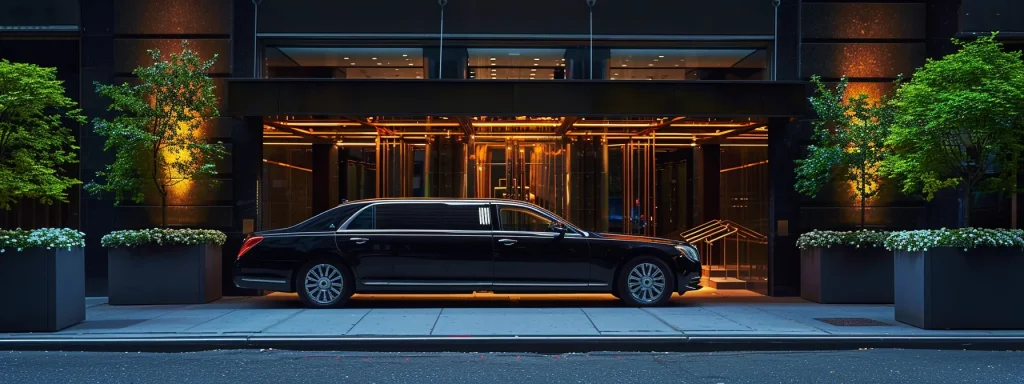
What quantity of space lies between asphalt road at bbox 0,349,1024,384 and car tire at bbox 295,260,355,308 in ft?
11.5

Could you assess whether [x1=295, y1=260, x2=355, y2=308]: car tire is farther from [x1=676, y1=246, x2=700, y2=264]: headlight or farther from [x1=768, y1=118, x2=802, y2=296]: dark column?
[x1=768, y1=118, x2=802, y2=296]: dark column

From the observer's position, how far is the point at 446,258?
1296 cm

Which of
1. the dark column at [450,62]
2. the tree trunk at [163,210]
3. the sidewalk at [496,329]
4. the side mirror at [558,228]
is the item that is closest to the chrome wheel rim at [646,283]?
the sidewalk at [496,329]

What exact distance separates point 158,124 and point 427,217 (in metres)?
4.22

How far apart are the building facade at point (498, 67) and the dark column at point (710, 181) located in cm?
305

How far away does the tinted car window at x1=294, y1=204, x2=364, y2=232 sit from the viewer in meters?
13.0

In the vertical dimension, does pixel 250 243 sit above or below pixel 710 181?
below

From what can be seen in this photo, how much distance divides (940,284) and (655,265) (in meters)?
3.80

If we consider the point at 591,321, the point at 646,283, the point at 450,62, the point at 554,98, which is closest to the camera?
the point at 591,321

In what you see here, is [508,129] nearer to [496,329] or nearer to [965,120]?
[496,329]

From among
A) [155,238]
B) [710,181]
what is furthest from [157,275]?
[710,181]

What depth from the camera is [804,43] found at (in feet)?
48.4

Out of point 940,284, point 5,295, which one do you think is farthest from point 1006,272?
point 5,295

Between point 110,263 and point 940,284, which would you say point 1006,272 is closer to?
point 940,284
